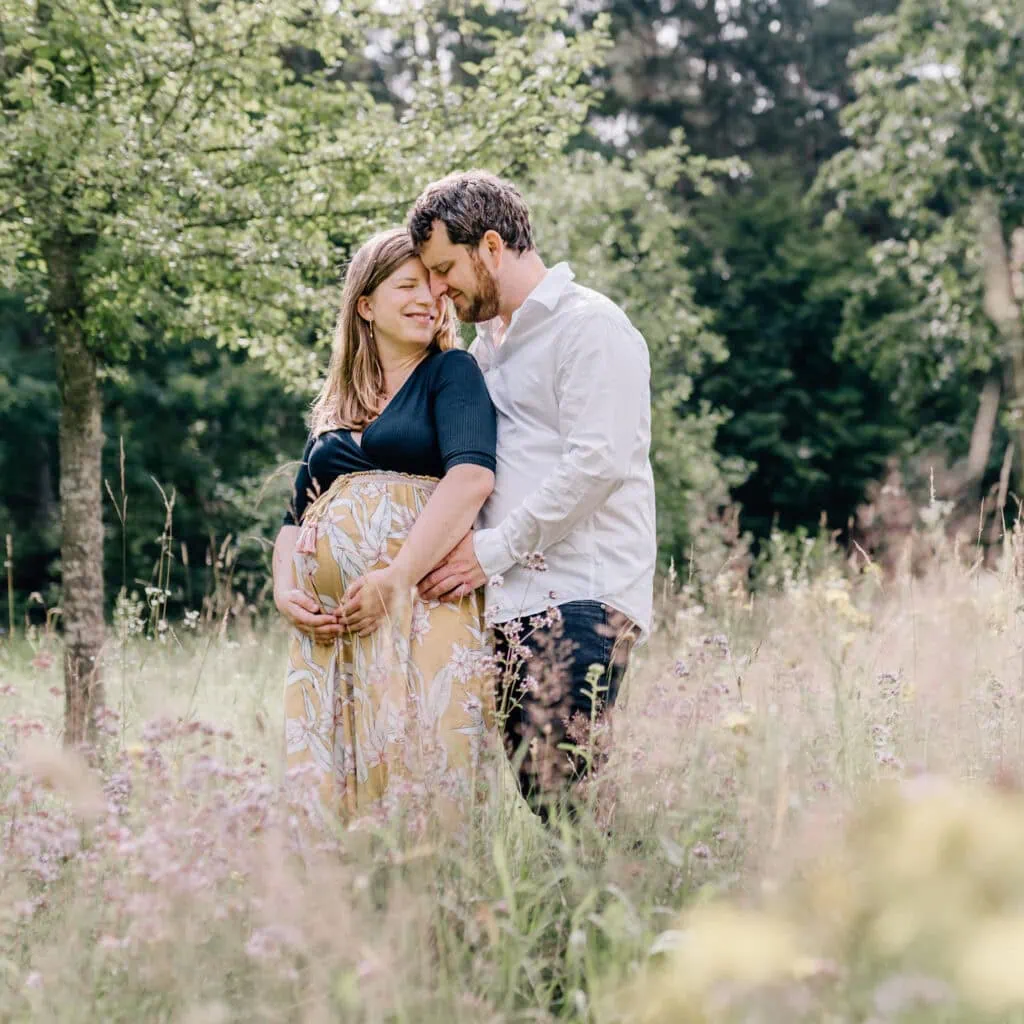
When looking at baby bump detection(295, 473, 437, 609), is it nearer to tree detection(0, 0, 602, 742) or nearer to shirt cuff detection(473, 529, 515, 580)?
shirt cuff detection(473, 529, 515, 580)

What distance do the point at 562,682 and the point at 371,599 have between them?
546 mm

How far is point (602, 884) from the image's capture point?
7.34ft

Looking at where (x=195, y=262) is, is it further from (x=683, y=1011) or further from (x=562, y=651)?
(x=683, y=1011)

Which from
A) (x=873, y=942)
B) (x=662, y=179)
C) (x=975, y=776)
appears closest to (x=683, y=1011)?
(x=873, y=942)

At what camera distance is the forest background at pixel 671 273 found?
554cm

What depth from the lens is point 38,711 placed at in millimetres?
5941

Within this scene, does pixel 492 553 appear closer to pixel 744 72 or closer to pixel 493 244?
pixel 493 244

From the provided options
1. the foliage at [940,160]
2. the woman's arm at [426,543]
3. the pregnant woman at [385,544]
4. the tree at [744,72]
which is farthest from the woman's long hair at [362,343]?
the tree at [744,72]

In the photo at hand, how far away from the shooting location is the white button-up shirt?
9.55 feet

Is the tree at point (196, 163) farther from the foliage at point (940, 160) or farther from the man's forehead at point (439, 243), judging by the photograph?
the foliage at point (940, 160)

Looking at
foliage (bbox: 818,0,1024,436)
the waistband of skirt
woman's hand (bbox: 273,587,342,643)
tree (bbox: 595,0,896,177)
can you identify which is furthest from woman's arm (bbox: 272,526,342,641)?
tree (bbox: 595,0,896,177)

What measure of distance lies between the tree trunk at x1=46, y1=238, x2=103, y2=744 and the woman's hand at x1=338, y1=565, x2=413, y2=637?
3.07m

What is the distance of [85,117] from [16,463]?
14.3 metres

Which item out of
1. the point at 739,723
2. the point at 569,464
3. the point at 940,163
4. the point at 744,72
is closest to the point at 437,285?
the point at 569,464
